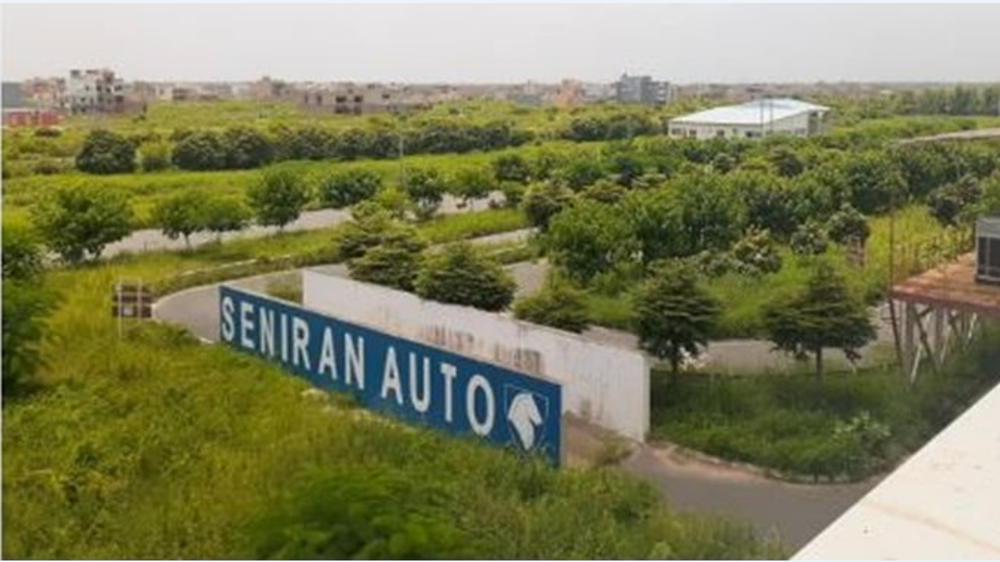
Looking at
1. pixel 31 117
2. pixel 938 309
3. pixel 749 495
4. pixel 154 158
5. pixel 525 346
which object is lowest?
pixel 749 495

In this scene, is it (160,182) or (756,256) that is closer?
(756,256)

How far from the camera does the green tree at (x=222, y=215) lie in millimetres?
9969

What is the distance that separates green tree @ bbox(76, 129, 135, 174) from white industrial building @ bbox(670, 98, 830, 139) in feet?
35.3

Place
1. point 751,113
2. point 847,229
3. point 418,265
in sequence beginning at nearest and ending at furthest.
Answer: point 418,265 → point 847,229 → point 751,113

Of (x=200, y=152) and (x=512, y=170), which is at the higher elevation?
(x=200, y=152)

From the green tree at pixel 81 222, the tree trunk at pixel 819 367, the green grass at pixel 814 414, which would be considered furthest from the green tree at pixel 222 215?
the tree trunk at pixel 819 367

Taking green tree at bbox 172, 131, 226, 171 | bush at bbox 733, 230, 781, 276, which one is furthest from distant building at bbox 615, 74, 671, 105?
bush at bbox 733, 230, 781, 276

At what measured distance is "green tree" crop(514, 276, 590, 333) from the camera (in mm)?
6199

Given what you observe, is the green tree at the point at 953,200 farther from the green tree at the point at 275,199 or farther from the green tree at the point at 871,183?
the green tree at the point at 275,199

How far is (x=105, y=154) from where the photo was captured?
14.3 m

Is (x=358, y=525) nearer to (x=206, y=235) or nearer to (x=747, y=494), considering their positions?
(x=747, y=494)

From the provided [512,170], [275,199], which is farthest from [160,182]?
[512,170]

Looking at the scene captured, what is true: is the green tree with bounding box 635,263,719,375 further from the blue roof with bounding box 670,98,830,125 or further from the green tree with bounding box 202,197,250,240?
the blue roof with bounding box 670,98,830,125

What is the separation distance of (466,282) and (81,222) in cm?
383
